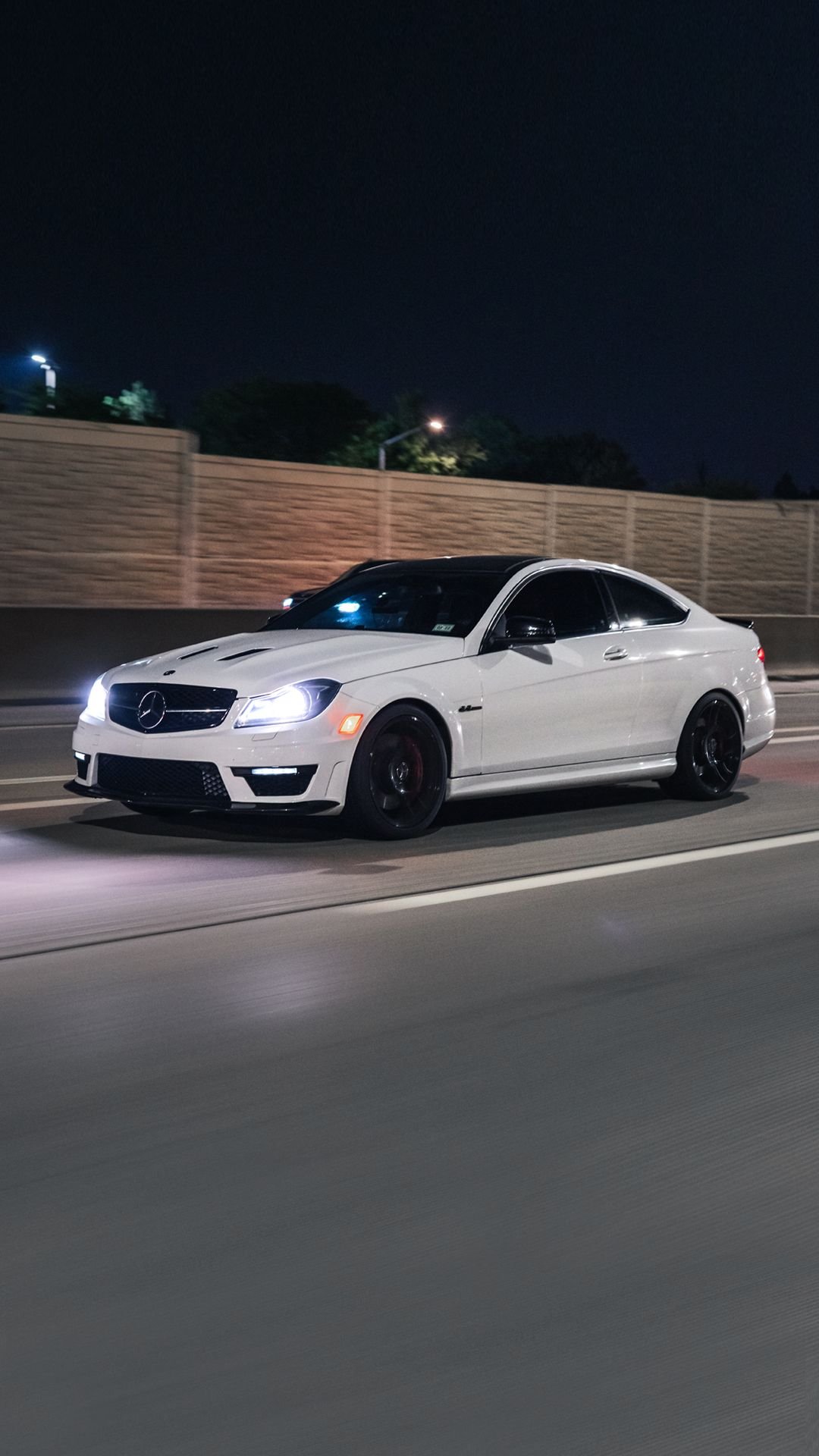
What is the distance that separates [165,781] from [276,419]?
95225 mm

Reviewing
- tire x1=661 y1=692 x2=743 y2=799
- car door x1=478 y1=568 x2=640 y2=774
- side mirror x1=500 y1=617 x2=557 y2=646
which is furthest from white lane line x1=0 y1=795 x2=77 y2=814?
tire x1=661 y1=692 x2=743 y2=799

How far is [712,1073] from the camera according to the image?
5328mm

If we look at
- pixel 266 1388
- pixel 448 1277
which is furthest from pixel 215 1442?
pixel 448 1277

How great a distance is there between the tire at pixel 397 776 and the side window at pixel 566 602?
49.8 inches

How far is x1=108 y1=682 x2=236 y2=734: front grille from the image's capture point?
911cm

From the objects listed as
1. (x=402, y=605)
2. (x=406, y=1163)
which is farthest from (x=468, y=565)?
(x=406, y=1163)

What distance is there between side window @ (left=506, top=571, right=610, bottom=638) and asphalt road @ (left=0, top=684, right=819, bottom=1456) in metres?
2.40

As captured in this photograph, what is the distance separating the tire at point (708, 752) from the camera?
37.0 ft

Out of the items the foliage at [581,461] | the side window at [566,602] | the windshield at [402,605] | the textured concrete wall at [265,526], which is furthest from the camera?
the foliage at [581,461]

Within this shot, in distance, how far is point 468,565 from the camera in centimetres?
1075

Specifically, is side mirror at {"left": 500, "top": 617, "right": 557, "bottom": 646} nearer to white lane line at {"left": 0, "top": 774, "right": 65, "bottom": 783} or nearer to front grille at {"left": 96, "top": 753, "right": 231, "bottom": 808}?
front grille at {"left": 96, "top": 753, "right": 231, "bottom": 808}

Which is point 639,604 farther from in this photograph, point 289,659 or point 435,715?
point 289,659

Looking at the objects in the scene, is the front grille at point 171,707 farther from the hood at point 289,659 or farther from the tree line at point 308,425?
the tree line at point 308,425

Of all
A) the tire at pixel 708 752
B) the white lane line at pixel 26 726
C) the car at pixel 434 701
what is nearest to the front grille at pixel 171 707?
the car at pixel 434 701
